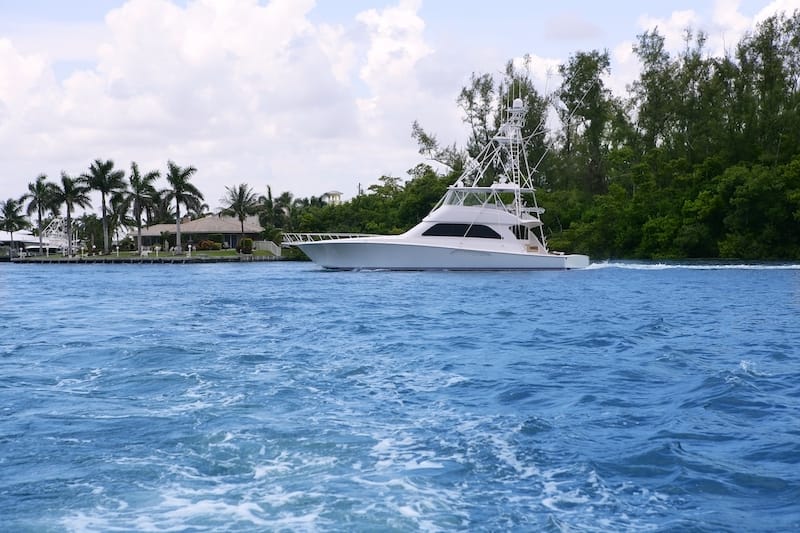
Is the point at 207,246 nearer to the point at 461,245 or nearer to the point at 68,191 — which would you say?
the point at 68,191

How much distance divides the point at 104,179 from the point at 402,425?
2741 inches

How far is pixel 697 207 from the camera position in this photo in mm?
48781

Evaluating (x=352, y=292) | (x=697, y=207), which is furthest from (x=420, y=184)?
(x=352, y=292)

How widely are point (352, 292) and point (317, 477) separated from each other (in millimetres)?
20028

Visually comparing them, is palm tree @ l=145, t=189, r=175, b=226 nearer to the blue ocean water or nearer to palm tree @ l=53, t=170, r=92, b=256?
palm tree @ l=53, t=170, r=92, b=256

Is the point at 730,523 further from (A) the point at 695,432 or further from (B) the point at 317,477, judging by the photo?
(B) the point at 317,477

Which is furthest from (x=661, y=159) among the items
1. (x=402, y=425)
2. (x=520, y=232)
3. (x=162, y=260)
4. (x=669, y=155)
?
(x=402, y=425)

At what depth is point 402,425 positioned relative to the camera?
26.7ft

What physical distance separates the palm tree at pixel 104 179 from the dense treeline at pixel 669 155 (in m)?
25.0

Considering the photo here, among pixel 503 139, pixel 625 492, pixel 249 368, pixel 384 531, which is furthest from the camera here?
pixel 503 139

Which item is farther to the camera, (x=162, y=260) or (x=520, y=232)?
(x=162, y=260)

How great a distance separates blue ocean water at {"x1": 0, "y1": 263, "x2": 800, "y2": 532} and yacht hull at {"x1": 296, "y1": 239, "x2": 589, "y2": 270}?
19263 millimetres

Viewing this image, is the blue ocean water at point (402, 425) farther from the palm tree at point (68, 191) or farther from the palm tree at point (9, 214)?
the palm tree at point (9, 214)

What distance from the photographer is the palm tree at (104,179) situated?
2815 inches
